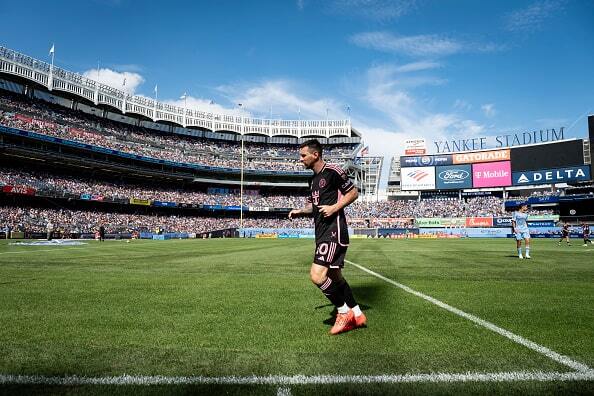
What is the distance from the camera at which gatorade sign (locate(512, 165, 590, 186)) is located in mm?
58438

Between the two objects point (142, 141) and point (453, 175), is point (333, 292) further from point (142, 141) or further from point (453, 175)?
point (453, 175)

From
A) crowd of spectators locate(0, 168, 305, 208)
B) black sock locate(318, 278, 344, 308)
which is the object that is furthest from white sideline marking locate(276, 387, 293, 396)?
crowd of spectators locate(0, 168, 305, 208)

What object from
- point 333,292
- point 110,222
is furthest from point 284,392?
point 110,222

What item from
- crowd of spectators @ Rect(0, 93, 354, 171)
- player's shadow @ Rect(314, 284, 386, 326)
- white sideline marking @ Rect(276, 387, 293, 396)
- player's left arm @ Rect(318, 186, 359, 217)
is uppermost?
crowd of spectators @ Rect(0, 93, 354, 171)

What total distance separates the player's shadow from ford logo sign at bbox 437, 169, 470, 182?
69.1m

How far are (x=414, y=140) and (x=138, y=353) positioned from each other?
3172 inches

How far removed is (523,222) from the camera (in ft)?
53.2

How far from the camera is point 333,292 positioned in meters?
5.00

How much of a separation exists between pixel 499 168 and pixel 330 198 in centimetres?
7187

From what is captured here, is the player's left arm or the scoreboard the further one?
the scoreboard

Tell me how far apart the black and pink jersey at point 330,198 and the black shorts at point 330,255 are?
7 cm

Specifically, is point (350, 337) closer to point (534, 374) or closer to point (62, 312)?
point (534, 374)

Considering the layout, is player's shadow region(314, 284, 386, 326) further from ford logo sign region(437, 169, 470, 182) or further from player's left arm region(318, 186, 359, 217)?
ford logo sign region(437, 169, 470, 182)

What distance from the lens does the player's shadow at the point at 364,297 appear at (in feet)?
18.7
